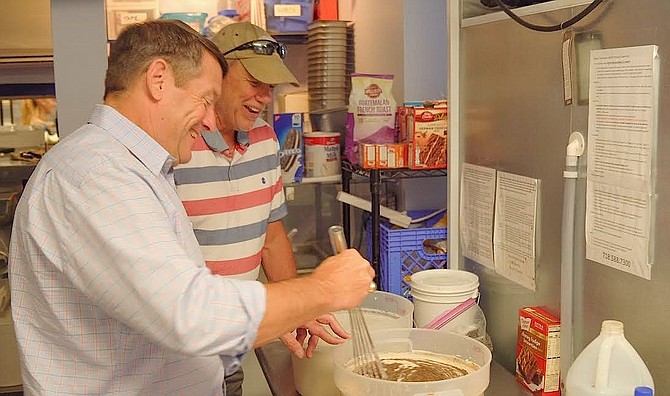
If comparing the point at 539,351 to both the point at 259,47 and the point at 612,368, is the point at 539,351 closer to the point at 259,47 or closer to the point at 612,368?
the point at 612,368

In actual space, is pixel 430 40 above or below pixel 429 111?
above

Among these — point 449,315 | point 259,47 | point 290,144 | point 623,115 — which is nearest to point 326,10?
point 290,144

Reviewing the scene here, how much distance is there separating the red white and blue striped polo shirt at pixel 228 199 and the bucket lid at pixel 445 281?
48cm

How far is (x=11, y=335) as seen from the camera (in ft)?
11.7

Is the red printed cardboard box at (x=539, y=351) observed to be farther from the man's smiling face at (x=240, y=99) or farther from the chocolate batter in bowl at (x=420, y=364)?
the man's smiling face at (x=240, y=99)

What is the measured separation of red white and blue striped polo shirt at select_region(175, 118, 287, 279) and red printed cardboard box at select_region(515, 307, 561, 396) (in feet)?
2.52

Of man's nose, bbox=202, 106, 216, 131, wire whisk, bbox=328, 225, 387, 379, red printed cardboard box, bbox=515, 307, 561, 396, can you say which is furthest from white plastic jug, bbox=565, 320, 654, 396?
man's nose, bbox=202, 106, 216, 131

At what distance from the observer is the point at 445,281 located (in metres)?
1.93

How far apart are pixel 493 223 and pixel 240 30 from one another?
84 cm

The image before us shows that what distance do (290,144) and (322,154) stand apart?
0.13 metres

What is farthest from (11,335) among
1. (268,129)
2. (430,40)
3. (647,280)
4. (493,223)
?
(647,280)

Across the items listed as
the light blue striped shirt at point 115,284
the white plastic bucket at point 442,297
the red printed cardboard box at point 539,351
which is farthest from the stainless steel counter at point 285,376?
the light blue striped shirt at point 115,284

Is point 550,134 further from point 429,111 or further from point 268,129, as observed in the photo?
point 268,129

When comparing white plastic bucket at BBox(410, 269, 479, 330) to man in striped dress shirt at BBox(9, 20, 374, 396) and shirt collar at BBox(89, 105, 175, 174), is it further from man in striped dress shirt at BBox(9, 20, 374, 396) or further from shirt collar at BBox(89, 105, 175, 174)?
shirt collar at BBox(89, 105, 175, 174)
